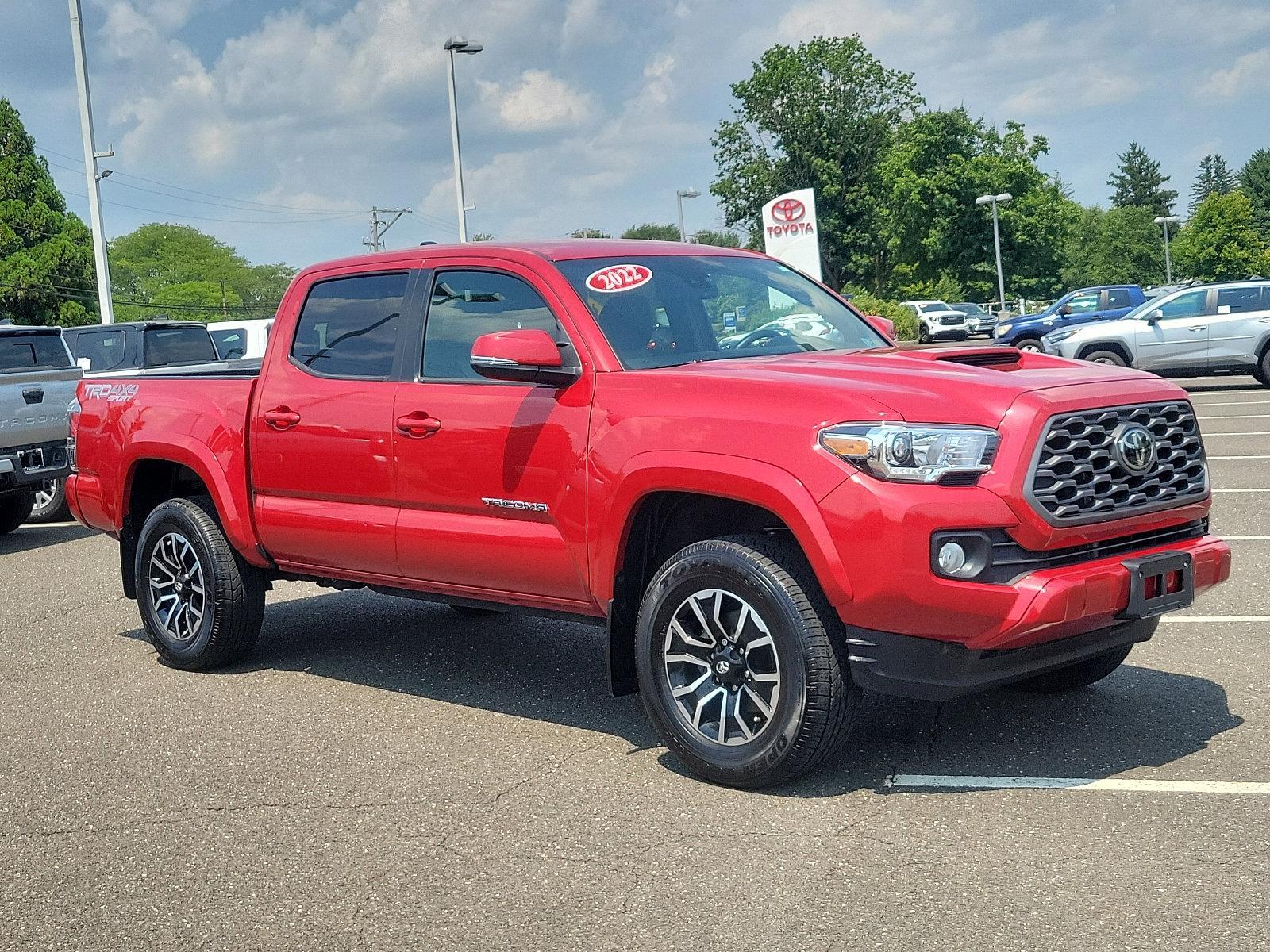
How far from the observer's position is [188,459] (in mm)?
6848

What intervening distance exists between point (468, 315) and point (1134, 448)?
2675 mm

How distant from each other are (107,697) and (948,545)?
4.22 metres

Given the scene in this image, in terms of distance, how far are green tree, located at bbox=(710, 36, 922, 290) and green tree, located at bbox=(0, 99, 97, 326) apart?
3491 cm

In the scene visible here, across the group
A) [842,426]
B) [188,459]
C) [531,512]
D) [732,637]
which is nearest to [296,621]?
[188,459]

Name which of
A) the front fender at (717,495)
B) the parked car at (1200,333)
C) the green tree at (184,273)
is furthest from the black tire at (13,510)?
the green tree at (184,273)

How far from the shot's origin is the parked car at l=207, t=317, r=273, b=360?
20.7 m

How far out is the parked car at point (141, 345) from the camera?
1731cm

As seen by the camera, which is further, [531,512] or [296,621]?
[296,621]

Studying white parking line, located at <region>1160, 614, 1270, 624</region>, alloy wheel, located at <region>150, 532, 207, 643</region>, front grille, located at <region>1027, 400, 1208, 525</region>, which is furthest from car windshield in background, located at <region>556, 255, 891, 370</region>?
alloy wheel, located at <region>150, 532, 207, 643</region>

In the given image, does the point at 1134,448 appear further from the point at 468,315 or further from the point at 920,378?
the point at 468,315

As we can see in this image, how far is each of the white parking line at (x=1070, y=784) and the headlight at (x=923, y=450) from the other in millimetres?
1120

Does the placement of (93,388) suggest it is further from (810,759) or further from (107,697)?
(810,759)

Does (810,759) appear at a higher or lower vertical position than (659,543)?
lower

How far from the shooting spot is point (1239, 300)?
22578mm
